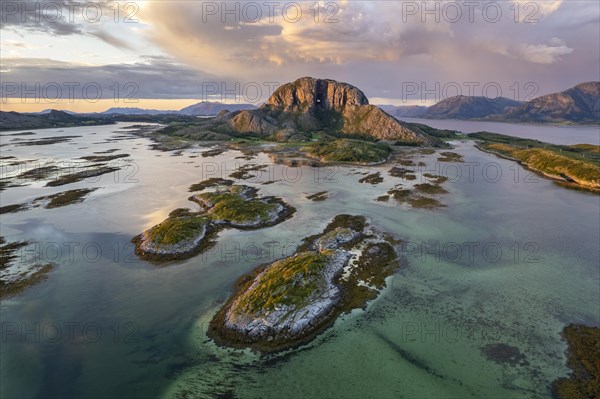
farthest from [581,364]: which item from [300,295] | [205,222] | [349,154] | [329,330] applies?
[349,154]

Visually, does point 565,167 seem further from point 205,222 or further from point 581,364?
point 205,222

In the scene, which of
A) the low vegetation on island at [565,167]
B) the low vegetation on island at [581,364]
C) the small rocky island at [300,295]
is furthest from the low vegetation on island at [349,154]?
the low vegetation on island at [581,364]

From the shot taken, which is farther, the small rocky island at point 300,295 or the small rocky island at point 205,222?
the small rocky island at point 205,222

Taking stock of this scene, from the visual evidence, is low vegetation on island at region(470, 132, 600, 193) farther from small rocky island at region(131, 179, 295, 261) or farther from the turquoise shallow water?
small rocky island at region(131, 179, 295, 261)

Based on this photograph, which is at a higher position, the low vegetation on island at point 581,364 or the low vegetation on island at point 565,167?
the low vegetation on island at point 565,167

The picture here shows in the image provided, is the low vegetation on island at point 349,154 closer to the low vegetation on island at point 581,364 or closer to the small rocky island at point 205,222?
the small rocky island at point 205,222

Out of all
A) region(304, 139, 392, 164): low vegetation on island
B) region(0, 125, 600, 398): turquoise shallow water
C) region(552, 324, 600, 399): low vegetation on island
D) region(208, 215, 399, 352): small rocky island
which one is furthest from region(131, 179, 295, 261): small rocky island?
region(304, 139, 392, 164): low vegetation on island
